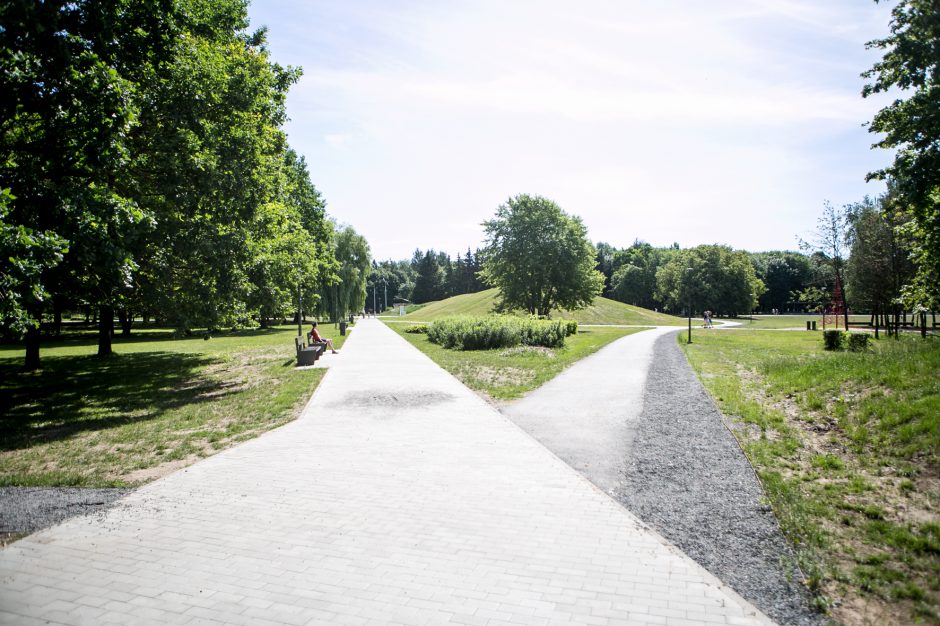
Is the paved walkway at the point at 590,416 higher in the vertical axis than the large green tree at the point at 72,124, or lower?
lower

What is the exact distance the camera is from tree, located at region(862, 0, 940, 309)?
12422 mm

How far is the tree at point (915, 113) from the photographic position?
1242cm

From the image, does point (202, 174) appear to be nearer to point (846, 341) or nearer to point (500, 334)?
point (500, 334)

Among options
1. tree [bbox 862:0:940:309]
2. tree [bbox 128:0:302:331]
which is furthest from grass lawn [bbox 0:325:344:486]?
tree [bbox 862:0:940:309]

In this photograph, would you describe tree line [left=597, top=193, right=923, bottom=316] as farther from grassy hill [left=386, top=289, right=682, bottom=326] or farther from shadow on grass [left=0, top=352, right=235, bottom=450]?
shadow on grass [left=0, top=352, right=235, bottom=450]

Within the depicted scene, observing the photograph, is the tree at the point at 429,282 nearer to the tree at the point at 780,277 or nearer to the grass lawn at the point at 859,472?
the tree at the point at 780,277

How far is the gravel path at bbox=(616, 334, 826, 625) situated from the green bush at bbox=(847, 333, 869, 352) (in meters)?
14.0

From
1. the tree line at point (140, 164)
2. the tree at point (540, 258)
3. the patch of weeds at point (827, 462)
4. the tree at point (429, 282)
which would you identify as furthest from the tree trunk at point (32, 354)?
the tree at point (429, 282)

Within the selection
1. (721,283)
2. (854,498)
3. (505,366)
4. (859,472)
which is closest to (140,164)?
(505,366)

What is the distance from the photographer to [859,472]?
243 inches

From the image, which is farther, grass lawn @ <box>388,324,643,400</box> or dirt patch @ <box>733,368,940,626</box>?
grass lawn @ <box>388,324,643,400</box>

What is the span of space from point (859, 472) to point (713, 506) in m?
2.28

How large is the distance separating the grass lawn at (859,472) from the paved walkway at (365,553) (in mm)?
1147

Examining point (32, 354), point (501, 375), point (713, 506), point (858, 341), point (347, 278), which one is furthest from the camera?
point (347, 278)
